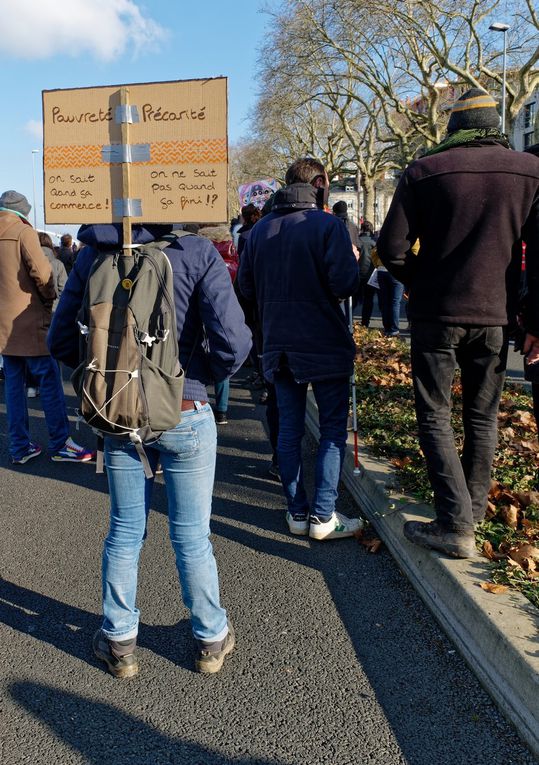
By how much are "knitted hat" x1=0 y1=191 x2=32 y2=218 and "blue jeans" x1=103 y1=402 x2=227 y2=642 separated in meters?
3.65

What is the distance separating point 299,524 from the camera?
423cm

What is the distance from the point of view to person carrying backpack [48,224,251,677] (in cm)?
262

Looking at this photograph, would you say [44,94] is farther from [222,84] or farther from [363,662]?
[363,662]

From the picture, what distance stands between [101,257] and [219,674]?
174cm

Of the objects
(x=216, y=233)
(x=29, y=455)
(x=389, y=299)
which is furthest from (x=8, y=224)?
(x=389, y=299)

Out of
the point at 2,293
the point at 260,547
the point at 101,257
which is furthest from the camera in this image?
the point at 2,293

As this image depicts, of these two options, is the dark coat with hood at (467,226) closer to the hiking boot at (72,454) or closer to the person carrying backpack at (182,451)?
the person carrying backpack at (182,451)

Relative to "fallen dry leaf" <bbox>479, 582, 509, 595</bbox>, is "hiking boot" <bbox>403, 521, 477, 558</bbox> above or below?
above

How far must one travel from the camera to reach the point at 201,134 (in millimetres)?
2643

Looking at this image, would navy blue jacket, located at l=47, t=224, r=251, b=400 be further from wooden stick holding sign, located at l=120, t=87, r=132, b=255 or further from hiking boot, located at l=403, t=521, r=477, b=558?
hiking boot, located at l=403, t=521, r=477, b=558

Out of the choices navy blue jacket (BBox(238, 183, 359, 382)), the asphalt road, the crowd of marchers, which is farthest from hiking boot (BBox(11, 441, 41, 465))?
navy blue jacket (BBox(238, 183, 359, 382))

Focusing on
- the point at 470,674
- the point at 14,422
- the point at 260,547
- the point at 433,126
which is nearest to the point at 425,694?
the point at 470,674

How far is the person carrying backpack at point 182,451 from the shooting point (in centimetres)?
262

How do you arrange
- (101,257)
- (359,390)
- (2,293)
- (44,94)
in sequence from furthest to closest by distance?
(359,390) → (2,293) → (44,94) → (101,257)
